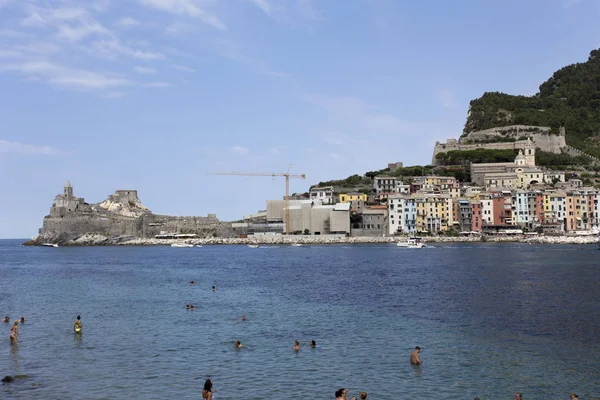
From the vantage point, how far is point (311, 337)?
2677 cm

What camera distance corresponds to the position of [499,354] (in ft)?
76.0

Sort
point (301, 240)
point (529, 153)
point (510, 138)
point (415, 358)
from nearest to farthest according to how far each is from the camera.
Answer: point (415, 358), point (301, 240), point (529, 153), point (510, 138)

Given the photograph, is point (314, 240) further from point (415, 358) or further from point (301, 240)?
point (415, 358)

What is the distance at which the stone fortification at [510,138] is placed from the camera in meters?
154

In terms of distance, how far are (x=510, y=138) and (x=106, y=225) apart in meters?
99.9

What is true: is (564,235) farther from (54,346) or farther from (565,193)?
(54,346)

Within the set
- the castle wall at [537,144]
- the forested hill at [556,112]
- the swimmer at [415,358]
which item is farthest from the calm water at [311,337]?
the forested hill at [556,112]

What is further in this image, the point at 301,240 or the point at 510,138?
the point at 510,138

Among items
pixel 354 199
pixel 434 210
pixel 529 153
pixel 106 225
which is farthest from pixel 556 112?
pixel 106 225

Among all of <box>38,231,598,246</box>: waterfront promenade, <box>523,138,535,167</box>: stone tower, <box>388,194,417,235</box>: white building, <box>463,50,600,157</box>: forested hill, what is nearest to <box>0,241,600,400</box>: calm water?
<box>38,231,598,246</box>: waterfront promenade

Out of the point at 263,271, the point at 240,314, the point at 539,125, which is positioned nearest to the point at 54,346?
the point at 240,314

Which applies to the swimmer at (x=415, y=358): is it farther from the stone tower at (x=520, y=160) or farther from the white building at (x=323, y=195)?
the stone tower at (x=520, y=160)

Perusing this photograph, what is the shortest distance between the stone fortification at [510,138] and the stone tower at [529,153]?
202 centimetres

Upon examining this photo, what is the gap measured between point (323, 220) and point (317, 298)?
303 feet
